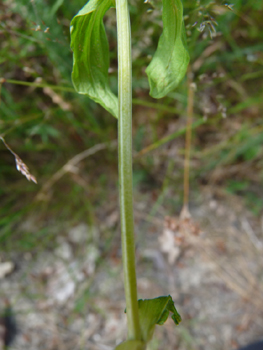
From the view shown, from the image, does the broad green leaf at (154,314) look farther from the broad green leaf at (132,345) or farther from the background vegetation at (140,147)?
the background vegetation at (140,147)

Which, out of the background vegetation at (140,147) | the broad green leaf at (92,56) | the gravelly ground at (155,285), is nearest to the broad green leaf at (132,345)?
the broad green leaf at (92,56)

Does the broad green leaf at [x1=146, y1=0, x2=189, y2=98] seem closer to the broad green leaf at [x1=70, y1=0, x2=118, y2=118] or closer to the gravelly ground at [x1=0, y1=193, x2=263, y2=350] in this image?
the broad green leaf at [x1=70, y1=0, x2=118, y2=118]

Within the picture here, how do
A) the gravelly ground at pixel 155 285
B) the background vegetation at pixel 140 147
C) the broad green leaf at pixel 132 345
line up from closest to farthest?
the broad green leaf at pixel 132 345 → the gravelly ground at pixel 155 285 → the background vegetation at pixel 140 147

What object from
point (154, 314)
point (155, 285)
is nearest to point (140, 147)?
point (155, 285)

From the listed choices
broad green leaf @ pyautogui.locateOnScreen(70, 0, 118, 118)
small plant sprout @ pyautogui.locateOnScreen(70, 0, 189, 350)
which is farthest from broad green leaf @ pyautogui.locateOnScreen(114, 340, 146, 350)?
broad green leaf @ pyautogui.locateOnScreen(70, 0, 118, 118)

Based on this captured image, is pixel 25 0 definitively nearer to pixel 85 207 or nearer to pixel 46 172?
pixel 46 172

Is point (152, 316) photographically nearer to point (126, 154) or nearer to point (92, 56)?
point (126, 154)
